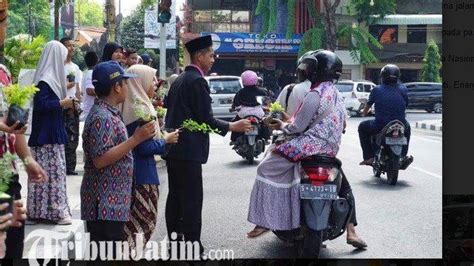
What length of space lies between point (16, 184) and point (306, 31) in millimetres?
12597

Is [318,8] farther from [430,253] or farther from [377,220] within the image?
[430,253]

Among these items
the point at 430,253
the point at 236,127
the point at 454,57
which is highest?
the point at 454,57

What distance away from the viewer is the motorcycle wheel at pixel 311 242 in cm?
560

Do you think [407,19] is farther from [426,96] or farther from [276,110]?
[276,110]

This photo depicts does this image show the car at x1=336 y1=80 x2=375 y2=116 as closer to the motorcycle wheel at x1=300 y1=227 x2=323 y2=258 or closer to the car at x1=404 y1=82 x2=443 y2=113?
the car at x1=404 y1=82 x2=443 y2=113

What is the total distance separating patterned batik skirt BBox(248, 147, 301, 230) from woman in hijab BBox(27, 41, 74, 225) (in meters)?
1.49

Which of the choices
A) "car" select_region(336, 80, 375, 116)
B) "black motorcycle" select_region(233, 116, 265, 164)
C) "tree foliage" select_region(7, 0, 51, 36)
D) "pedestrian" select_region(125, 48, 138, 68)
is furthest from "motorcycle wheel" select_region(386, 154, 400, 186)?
"tree foliage" select_region(7, 0, 51, 36)

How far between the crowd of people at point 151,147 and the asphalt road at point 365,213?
1.14ft

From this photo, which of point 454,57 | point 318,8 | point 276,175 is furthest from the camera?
point 318,8

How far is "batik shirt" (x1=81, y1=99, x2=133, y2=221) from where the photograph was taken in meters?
4.36

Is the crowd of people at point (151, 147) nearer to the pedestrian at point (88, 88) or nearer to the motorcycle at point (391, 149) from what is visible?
the pedestrian at point (88, 88)

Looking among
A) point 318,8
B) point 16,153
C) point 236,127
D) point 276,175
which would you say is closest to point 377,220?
point 276,175

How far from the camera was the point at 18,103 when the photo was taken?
3791 mm

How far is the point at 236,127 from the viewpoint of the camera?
209 inches
